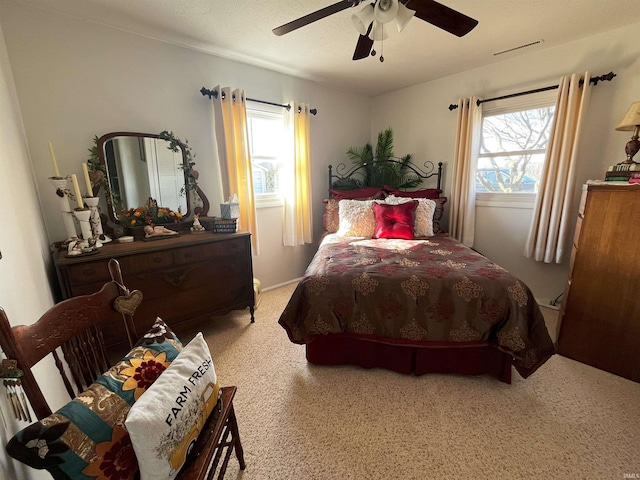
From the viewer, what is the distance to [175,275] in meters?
2.00

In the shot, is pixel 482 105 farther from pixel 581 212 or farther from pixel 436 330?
pixel 436 330

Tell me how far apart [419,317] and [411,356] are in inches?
12.5

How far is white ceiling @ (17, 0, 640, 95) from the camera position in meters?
1.85

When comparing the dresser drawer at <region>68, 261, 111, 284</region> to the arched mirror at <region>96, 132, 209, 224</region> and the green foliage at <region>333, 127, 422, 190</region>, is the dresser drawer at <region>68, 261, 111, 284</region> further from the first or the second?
the green foliage at <region>333, 127, 422, 190</region>

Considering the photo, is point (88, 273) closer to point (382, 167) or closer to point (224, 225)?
point (224, 225)

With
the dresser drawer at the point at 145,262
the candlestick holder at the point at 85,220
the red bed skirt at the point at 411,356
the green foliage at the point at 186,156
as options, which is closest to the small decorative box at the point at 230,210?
the green foliage at the point at 186,156

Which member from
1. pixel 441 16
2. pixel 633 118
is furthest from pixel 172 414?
pixel 633 118

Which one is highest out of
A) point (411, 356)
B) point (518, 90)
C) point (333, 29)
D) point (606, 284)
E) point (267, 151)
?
point (333, 29)

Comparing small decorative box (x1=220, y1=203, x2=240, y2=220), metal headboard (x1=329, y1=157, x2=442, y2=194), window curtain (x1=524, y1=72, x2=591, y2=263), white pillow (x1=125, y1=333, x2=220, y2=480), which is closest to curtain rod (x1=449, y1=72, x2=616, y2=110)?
window curtain (x1=524, y1=72, x2=591, y2=263)

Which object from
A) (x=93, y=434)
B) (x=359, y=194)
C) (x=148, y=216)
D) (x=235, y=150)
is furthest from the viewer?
(x=359, y=194)

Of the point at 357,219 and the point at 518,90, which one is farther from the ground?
the point at 518,90

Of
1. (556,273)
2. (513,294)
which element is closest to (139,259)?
(513,294)

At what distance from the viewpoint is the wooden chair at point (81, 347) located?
664mm

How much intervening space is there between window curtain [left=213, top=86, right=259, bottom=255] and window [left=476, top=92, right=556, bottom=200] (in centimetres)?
263
